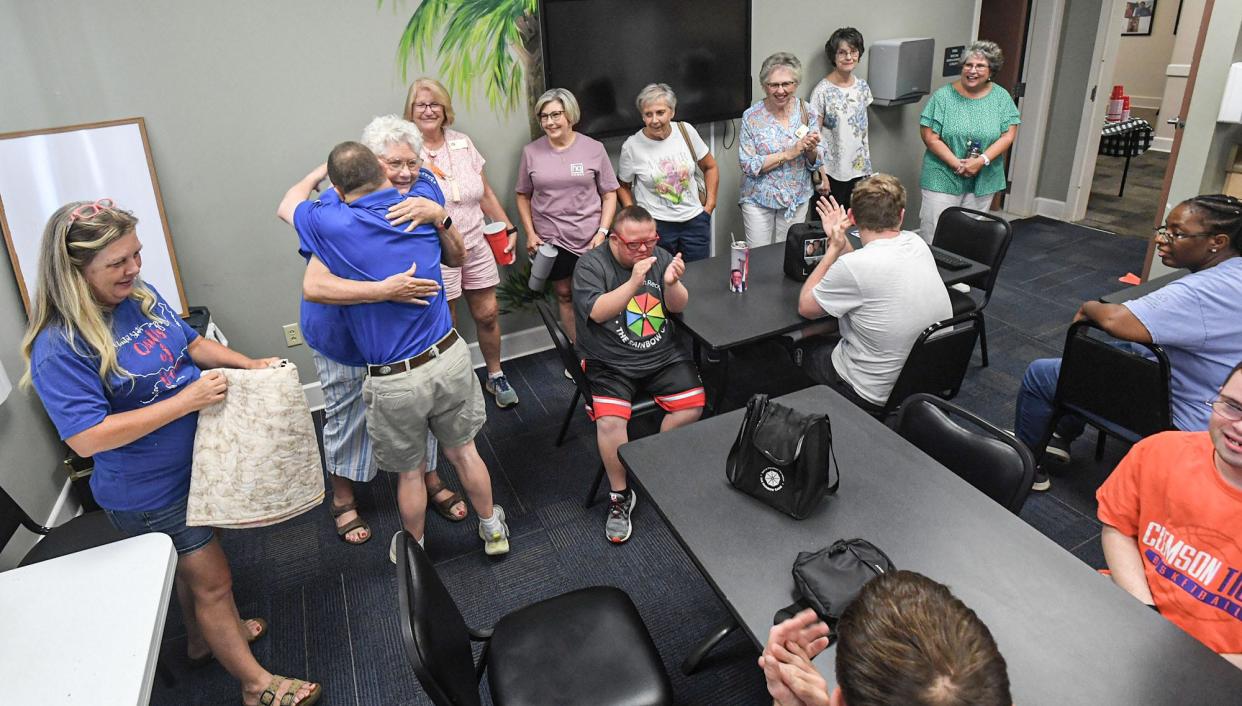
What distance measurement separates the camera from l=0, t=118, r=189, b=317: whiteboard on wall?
3.10 meters

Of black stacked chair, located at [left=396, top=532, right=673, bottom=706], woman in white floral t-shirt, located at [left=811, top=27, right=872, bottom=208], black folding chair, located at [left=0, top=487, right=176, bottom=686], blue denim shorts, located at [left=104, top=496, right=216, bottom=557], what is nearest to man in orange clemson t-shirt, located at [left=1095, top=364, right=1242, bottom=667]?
black stacked chair, located at [left=396, top=532, right=673, bottom=706]

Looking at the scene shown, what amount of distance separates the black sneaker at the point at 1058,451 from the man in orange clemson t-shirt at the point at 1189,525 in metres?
1.51

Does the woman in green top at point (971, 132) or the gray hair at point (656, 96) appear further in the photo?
the woman in green top at point (971, 132)

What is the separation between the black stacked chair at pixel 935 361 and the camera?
2.67 meters

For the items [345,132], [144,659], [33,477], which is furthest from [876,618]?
[345,132]

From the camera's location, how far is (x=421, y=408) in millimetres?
2408

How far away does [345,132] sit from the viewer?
3699mm

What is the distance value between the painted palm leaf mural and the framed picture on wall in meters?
7.97

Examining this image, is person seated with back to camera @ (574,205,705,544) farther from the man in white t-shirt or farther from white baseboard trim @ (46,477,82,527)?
white baseboard trim @ (46,477,82,527)

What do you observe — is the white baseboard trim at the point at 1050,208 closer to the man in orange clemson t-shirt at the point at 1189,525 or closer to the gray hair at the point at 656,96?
the gray hair at the point at 656,96

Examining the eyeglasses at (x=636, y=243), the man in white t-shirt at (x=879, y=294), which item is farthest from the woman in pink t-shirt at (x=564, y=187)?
the man in white t-shirt at (x=879, y=294)

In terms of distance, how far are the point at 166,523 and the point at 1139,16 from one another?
10570mm

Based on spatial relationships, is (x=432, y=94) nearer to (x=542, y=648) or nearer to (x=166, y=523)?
(x=166, y=523)

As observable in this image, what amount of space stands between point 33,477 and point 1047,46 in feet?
23.4
